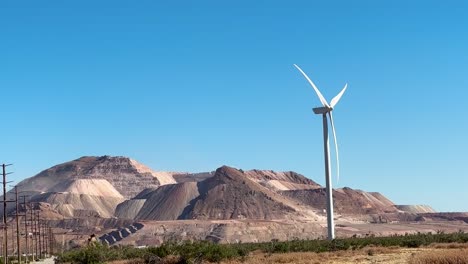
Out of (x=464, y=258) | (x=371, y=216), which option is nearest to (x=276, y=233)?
(x=371, y=216)

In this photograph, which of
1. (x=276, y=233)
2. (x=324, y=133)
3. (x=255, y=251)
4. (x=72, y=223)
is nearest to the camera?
(x=255, y=251)

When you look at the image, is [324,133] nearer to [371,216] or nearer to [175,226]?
[175,226]

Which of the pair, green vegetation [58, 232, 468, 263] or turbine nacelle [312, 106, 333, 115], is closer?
green vegetation [58, 232, 468, 263]

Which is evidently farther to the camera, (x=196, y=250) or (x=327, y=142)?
(x=327, y=142)

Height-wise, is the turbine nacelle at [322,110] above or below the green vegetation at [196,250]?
above

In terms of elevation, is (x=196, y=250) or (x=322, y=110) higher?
(x=322, y=110)

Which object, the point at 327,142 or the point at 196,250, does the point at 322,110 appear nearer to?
the point at 327,142

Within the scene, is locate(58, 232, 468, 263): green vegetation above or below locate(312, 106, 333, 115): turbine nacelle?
below

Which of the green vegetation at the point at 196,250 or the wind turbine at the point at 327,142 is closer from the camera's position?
the green vegetation at the point at 196,250

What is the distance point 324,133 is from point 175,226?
9531cm

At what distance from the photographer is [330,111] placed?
6875 centimetres

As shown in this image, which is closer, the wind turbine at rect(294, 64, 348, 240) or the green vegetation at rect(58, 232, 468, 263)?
the green vegetation at rect(58, 232, 468, 263)

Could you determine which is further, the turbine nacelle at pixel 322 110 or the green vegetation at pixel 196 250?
the turbine nacelle at pixel 322 110

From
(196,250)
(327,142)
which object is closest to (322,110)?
(327,142)
